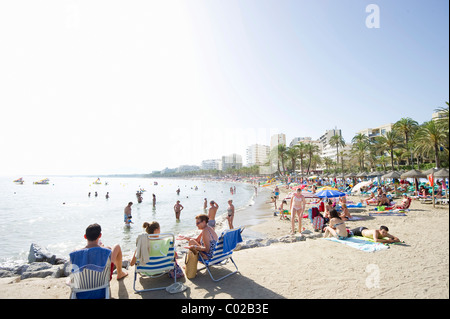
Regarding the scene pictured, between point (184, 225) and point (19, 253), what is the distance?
335 inches

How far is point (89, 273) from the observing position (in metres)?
3.03

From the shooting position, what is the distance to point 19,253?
9.60 meters

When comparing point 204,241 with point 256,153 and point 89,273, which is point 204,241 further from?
point 256,153

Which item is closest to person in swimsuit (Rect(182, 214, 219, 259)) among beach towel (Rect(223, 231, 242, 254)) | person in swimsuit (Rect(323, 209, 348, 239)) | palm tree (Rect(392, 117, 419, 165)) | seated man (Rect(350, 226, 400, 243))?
beach towel (Rect(223, 231, 242, 254))

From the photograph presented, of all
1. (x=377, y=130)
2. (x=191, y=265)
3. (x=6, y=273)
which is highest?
(x=377, y=130)

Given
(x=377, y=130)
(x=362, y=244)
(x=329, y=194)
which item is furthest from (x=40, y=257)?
(x=377, y=130)

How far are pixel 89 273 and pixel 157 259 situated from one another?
3.69ft

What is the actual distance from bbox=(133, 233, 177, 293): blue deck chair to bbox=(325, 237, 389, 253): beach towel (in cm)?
459

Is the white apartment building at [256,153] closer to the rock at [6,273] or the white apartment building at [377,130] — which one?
the white apartment building at [377,130]

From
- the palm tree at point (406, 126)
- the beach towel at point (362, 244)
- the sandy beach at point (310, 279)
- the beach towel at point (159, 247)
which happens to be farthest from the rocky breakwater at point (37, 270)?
the palm tree at point (406, 126)
